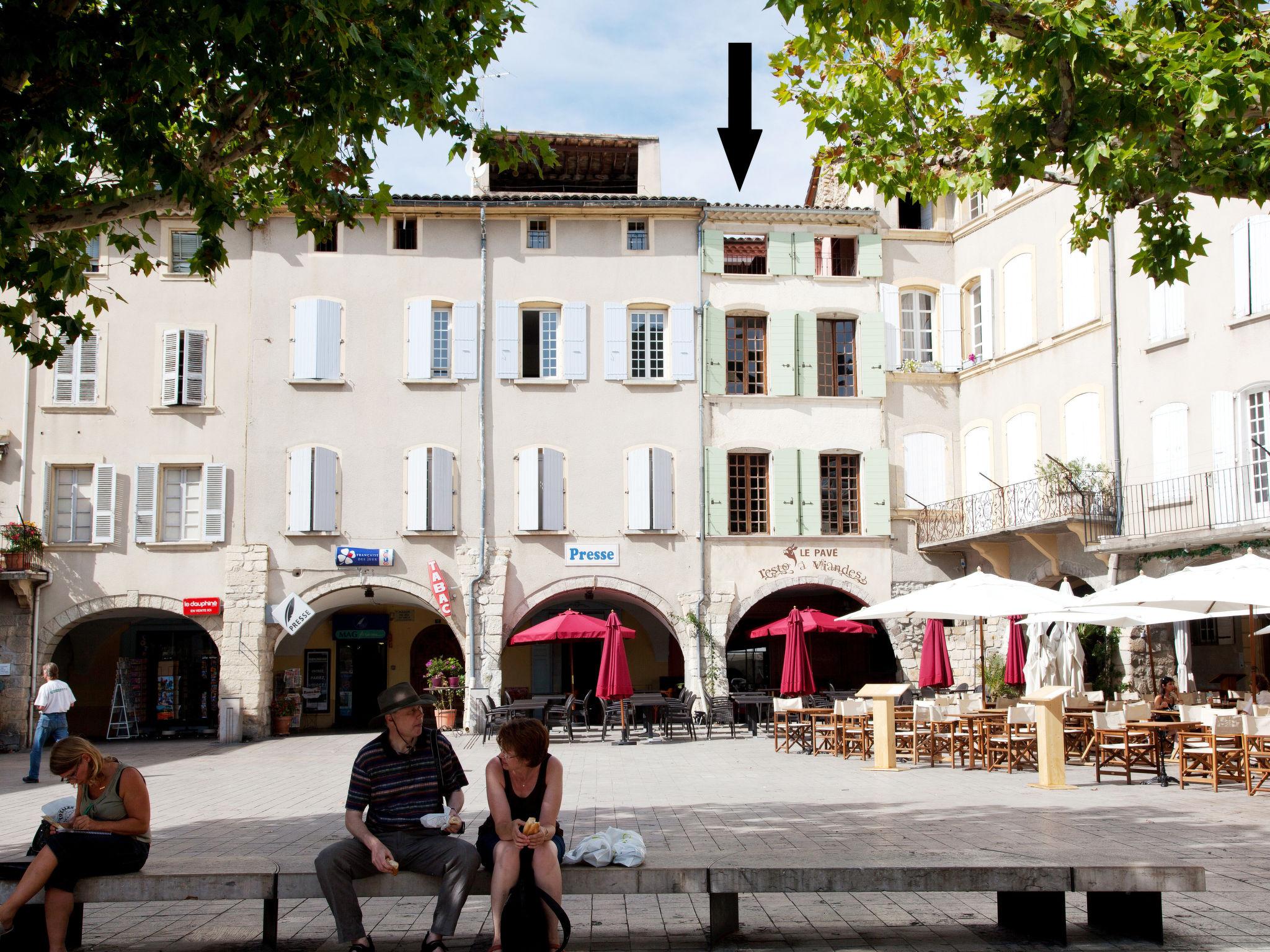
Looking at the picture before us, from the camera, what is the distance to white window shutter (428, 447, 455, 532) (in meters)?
23.0

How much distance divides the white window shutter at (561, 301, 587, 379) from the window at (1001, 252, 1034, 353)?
7642mm

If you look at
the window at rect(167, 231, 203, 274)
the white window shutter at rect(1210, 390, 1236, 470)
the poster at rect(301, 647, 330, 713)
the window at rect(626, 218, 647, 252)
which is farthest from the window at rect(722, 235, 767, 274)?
the poster at rect(301, 647, 330, 713)

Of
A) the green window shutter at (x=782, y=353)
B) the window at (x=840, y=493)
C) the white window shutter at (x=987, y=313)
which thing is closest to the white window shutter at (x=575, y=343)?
the green window shutter at (x=782, y=353)

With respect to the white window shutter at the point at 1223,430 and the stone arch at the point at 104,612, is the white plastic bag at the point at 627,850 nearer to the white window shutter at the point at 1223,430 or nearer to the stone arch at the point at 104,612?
the white window shutter at the point at 1223,430

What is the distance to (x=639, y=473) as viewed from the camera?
76.8 feet

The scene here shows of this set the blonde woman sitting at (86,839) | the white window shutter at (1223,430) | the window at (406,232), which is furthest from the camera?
the window at (406,232)

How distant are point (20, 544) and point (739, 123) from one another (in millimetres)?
16959

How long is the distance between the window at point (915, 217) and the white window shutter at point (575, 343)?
671 cm

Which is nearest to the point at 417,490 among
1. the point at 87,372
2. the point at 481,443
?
the point at 481,443

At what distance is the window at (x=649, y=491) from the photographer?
919 inches

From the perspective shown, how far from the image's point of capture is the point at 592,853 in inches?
226

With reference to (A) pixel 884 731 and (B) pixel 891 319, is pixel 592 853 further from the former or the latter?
(B) pixel 891 319

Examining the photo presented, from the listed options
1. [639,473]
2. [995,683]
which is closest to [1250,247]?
[995,683]

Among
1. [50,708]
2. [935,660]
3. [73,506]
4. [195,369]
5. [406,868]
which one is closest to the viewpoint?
[406,868]
